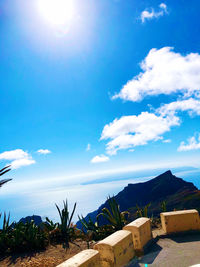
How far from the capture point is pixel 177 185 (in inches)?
3268

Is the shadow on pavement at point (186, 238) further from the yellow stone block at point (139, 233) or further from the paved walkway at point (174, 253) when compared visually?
the yellow stone block at point (139, 233)

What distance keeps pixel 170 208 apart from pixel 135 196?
46.6 metres

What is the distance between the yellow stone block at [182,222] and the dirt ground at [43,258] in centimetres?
304

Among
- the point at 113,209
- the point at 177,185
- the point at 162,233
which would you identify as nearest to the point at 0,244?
the point at 113,209

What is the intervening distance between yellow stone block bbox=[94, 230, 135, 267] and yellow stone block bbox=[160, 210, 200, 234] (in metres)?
2.48

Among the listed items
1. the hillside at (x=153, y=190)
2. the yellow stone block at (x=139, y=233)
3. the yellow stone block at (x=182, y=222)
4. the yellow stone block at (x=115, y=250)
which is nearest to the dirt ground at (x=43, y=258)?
the yellow stone block at (x=115, y=250)

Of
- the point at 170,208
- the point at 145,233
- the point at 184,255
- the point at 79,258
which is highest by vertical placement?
the point at 79,258

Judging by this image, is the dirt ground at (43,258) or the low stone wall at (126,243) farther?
the dirt ground at (43,258)

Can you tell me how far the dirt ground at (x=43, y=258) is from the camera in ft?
16.3

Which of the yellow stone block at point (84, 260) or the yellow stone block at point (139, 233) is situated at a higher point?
the yellow stone block at point (84, 260)

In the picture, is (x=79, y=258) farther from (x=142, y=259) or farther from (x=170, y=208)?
(x=170, y=208)

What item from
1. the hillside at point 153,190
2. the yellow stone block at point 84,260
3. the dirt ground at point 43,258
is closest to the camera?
the yellow stone block at point 84,260

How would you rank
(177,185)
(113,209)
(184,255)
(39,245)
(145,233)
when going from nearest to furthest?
1. (184,255)
2. (145,233)
3. (39,245)
4. (113,209)
5. (177,185)

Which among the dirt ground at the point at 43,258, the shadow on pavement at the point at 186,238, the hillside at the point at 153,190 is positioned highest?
the dirt ground at the point at 43,258
